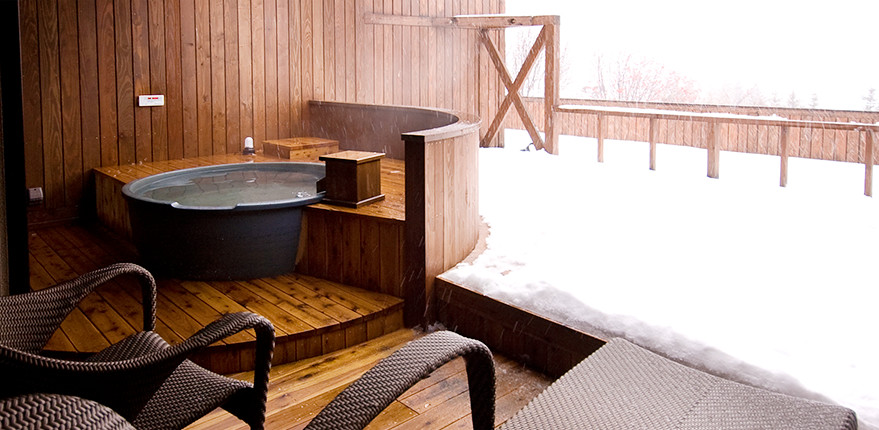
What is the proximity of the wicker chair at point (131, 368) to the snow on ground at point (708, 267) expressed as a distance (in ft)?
5.27

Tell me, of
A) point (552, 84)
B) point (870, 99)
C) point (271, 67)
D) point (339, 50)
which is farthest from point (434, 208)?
point (870, 99)

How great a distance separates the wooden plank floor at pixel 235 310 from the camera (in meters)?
2.92

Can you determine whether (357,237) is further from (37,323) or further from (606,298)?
(37,323)

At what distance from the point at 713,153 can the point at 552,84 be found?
2032 millimetres

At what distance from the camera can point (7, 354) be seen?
1.04 metres

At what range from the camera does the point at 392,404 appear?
2.62 metres

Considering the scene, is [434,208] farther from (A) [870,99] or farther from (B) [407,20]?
(A) [870,99]

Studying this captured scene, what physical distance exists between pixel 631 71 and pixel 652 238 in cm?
1088

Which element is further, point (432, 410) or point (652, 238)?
point (652, 238)

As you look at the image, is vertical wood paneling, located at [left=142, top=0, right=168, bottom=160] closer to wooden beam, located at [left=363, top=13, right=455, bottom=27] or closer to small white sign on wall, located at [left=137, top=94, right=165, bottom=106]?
small white sign on wall, located at [left=137, top=94, right=165, bottom=106]

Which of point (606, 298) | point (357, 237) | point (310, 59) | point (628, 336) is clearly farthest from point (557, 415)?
point (310, 59)

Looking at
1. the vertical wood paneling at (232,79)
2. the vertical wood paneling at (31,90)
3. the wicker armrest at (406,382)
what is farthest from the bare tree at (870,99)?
the wicker armrest at (406,382)

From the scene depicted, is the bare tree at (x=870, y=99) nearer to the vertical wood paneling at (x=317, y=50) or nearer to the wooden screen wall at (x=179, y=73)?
the wooden screen wall at (x=179, y=73)

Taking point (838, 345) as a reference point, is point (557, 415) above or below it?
above
